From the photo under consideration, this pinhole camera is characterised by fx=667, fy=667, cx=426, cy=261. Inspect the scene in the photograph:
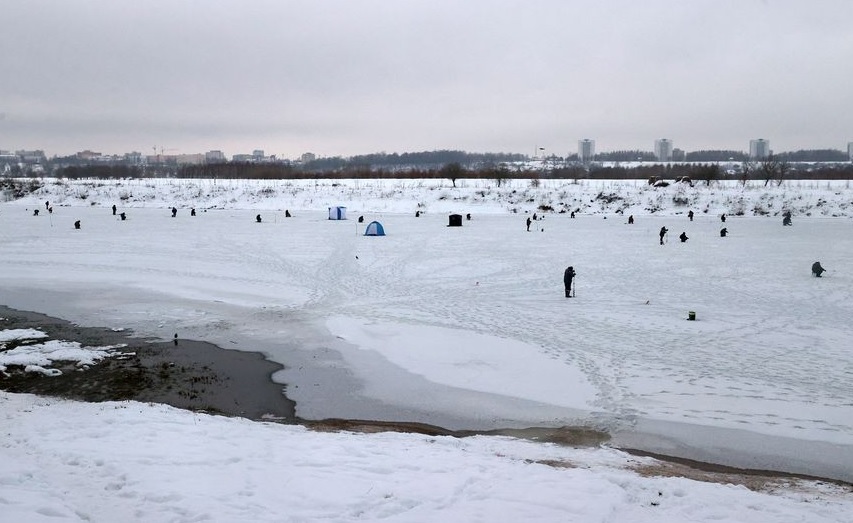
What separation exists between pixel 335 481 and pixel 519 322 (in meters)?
8.55

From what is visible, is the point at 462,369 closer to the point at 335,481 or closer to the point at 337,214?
the point at 335,481

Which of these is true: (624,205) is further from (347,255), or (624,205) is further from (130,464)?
(130,464)

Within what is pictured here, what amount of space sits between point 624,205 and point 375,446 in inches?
2040

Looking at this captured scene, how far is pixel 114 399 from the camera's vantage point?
973 centimetres

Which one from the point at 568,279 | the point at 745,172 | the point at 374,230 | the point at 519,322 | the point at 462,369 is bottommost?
the point at 462,369

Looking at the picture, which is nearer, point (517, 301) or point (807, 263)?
point (517, 301)

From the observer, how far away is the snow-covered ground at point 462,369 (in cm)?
646

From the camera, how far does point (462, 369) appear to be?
11.5 m

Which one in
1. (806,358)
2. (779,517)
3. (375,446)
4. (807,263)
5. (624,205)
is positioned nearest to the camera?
(779,517)

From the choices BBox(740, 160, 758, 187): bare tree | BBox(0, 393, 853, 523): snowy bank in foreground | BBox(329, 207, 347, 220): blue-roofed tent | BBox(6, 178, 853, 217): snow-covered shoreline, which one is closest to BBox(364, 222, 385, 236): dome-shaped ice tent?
BBox(329, 207, 347, 220): blue-roofed tent

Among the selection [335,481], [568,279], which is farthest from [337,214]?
[335,481]

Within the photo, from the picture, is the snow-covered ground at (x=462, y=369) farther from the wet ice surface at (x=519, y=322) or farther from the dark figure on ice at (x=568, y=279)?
the dark figure on ice at (x=568, y=279)

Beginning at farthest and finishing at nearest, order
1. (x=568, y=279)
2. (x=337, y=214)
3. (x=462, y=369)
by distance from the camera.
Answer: (x=337, y=214) → (x=568, y=279) → (x=462, y=369)

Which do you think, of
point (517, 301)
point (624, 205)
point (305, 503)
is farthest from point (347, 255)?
point (624, 205)
